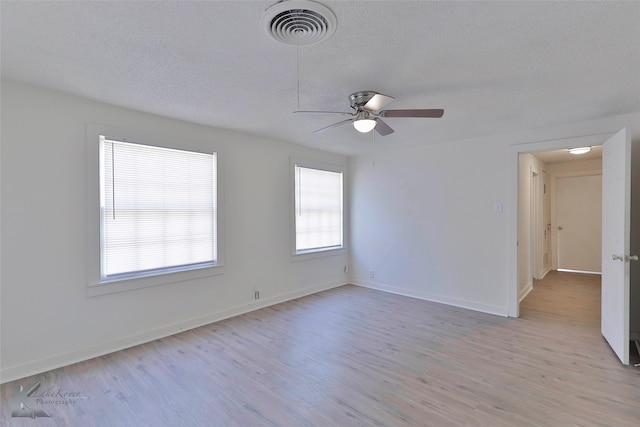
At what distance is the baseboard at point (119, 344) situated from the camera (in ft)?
8.16

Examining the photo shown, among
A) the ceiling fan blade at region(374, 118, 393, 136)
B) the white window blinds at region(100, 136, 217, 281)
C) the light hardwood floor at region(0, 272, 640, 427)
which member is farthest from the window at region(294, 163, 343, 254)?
the ceiling fan blade at region(374, 118, 393, 136)

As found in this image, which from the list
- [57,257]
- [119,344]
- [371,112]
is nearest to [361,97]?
[371,112]

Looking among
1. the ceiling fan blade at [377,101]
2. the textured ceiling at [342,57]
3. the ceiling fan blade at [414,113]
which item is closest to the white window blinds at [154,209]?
the textured ceiling at [342,57]

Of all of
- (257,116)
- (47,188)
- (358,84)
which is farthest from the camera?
(257,116)

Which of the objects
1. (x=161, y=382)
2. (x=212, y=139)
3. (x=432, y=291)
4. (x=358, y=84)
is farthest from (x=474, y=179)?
(x=161, y=382)

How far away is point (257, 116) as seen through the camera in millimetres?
3311

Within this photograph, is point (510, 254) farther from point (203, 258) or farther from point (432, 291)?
point (203, 258)

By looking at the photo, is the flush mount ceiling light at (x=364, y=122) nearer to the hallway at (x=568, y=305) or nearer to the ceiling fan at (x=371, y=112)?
the ceiling fan at (x=371, y=112)

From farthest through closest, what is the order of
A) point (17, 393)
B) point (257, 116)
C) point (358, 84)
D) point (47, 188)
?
point (257, 116) → point (47, 188) → point (358, 84) → point (17, 393)

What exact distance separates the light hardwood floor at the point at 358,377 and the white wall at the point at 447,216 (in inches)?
25.1

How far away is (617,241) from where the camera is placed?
2.80 m

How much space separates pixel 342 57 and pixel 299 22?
1.49 ft

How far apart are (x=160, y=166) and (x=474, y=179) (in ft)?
13.1

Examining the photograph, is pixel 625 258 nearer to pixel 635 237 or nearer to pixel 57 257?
pixel 635 237
